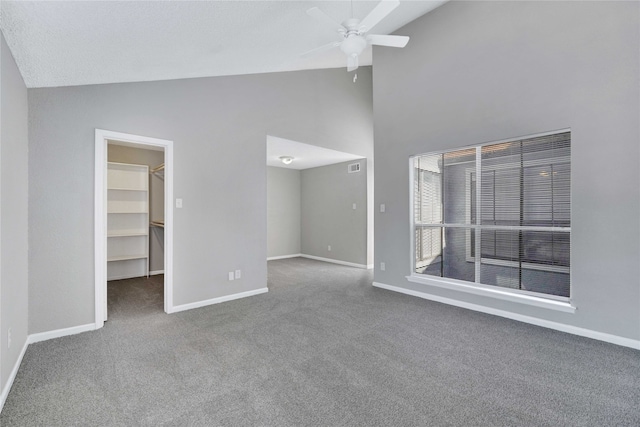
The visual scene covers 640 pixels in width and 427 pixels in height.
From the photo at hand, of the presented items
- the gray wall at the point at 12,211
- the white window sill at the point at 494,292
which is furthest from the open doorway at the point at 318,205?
the gray wall at the point at 12,211

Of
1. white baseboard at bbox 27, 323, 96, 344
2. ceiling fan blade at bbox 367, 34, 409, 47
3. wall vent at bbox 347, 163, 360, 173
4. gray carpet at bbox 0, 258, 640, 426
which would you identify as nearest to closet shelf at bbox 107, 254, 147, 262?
gray carpet at bbox 0, 258, 640, 426

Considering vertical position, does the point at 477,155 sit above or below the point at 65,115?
below

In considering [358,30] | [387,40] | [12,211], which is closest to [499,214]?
[387,40]

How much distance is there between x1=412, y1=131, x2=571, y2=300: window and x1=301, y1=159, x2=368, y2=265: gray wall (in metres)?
2.19

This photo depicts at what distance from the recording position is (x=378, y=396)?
1.84m

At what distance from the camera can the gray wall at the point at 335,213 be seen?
20.7ft

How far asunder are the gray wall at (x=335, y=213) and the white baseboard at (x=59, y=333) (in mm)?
4695

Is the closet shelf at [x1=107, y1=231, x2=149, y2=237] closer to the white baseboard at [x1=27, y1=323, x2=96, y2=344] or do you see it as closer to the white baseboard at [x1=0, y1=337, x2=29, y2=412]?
the white baseboard at [x1=27, y1=323, x2=96, y2=344]

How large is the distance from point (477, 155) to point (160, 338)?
161 inches

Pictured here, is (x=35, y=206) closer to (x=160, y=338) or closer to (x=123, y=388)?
(x=160, y=338)

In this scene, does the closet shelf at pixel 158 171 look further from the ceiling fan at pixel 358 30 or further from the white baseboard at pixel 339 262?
the white baseboard at pixel 339 262

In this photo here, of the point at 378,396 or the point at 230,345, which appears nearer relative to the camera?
the point at 378,396

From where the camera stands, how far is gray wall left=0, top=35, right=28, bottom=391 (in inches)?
73.8

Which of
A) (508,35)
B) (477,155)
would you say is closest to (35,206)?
(477,155)
